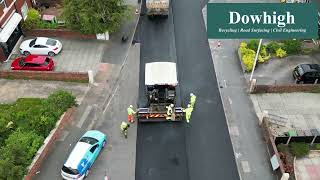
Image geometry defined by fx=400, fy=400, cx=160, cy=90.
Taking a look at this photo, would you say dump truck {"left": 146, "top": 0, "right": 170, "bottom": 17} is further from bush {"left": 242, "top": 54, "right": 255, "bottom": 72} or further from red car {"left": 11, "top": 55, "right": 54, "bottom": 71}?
red car {"left": 11, "top": 55, "right": 54, "bottom": 71}

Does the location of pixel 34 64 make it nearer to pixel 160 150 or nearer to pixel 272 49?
pixel 160 150

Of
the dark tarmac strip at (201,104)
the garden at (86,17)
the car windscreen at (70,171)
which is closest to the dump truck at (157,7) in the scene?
the dark tarmac strip at (201,104)

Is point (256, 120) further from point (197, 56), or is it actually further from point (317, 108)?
point (197, 56)

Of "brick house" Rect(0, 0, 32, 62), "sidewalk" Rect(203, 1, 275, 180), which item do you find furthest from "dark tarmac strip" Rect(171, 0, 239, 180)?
"brick house" Rect(0, 0, 32, 62)

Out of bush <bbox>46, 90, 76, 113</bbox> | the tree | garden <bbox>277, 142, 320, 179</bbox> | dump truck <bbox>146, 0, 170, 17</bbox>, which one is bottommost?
garden <bbox>277, 142, 320, 179</bbox>

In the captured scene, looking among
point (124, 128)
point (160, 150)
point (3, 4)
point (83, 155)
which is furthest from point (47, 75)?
point (160, 150)

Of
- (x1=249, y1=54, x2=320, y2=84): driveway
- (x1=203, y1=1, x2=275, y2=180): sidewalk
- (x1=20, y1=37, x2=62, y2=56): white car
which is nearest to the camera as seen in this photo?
(x1=203, y1=1, x2=275, y2=180): sidewalk

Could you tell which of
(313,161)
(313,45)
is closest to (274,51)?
(313,45)
